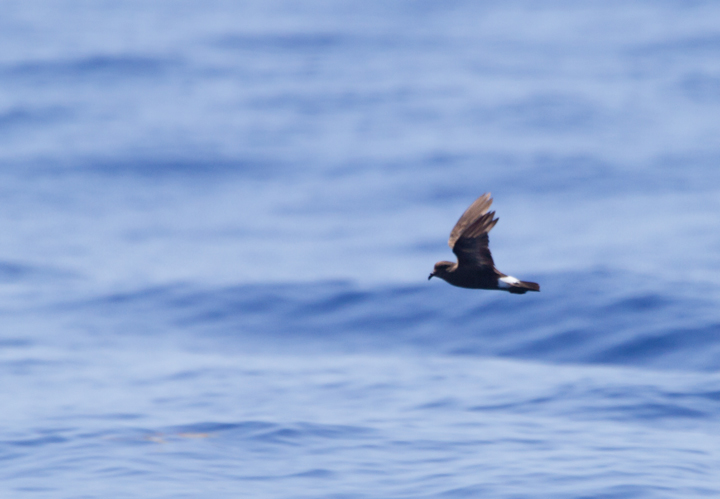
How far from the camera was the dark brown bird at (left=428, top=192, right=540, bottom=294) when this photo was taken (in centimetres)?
869

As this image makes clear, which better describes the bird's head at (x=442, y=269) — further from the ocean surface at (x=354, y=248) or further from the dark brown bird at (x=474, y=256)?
the ocean surface at (x=354, y=248)

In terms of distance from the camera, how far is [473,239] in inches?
344

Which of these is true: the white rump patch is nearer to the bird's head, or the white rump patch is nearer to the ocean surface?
the bird's head

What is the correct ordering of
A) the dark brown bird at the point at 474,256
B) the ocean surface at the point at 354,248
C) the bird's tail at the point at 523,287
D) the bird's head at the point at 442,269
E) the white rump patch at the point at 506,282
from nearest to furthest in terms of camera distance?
1. the bird's tail at the point at 523,287
2. the white rump patch at the point at 506,282
3. the dark brown bird at the point at 474,256
4. the bird's head at the point at 442,269
5. the ocean surface at the point at 354,248

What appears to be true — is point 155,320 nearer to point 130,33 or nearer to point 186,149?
point 186,149

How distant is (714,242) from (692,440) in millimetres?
13823

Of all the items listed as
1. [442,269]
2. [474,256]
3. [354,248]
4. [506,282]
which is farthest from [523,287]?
[354,248]

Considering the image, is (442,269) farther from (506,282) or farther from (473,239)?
(506,282)

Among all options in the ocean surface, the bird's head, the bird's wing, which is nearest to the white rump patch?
the bird's wing

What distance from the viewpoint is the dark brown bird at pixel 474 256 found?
28.5ft

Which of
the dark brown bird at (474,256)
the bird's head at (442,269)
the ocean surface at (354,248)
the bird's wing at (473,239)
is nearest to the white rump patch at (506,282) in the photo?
the dark brown bird at (474,256)

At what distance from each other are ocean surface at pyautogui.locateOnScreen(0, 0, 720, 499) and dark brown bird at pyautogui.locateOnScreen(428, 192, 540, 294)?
9.66 meters

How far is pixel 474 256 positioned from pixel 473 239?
0.51ft

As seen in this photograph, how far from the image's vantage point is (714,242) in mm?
33406
